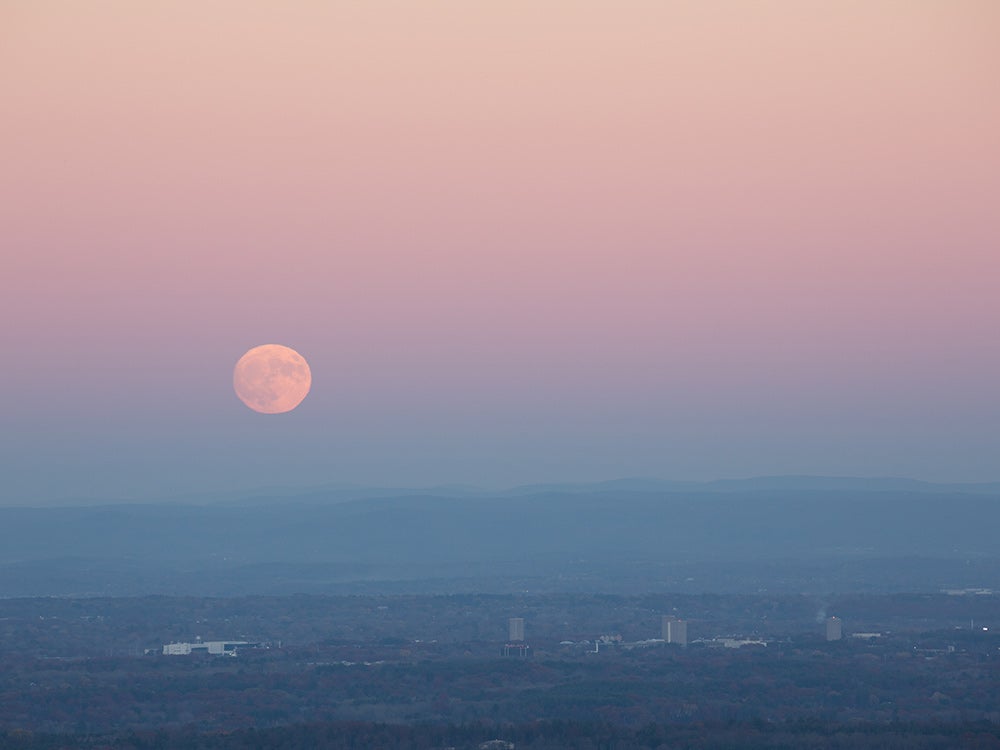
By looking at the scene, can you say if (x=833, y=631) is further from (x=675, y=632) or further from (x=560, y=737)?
(x=560, y=737)

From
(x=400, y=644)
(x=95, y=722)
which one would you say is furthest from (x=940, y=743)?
(x=400, y=644)

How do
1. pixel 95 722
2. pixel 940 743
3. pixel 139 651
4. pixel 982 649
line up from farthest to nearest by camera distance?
pixel 139 651
pixel 982 649
pixel 95 722
pixel 940 743

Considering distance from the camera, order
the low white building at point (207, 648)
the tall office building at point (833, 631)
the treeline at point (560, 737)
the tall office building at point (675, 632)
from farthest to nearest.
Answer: the tall office building at point (675, 632) < the tall office building at point (833, 631) < the low white building at point (207, 648) < the treeline at point (560, 737)

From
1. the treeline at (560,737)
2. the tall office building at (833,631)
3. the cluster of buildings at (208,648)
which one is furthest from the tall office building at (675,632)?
the treeline at (560,737)

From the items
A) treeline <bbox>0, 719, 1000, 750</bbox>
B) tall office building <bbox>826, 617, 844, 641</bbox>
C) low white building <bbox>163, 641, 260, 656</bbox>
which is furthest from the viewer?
tall office building <bbox>826, 617, 844, 641</bbox>

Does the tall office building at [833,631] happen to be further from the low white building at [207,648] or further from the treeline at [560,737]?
the treeline at [560,737]

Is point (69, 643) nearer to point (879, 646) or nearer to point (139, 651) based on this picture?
point (139, 651)

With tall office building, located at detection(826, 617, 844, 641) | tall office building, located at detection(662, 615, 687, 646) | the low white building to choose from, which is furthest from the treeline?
tall office building, located at detection(662, 615, 687, 646)

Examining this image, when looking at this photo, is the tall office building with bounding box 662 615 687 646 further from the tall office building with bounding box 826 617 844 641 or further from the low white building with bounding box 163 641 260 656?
the low white building with bounding box 163 641 260 656
